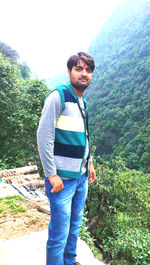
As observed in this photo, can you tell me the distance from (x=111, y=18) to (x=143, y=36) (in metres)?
45.4

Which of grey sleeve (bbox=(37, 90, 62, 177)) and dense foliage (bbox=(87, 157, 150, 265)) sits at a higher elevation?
grey sleeve (bbox=(37, 90, 62, 177))

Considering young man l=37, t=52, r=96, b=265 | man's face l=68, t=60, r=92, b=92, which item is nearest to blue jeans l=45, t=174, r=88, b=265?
young man l=37, t=52, r=96, b=265

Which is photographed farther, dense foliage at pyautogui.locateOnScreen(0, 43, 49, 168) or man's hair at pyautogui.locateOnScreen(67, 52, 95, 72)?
dense foliage at pyautogui.locateOnScreen(0, 43, 49, 168)

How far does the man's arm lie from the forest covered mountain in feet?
105

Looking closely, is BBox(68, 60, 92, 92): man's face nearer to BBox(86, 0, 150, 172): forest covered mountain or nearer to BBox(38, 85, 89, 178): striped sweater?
BBox(38, 85, 89, 178): striped sweater

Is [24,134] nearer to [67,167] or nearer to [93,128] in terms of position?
[67,167]

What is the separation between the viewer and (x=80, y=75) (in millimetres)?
1535

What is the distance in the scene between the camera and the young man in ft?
4.64

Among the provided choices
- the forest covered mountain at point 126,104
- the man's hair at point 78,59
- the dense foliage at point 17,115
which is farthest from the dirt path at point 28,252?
the forest covered mountain at point 126,104

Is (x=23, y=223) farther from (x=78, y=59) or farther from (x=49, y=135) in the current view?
(x=78, y=59)

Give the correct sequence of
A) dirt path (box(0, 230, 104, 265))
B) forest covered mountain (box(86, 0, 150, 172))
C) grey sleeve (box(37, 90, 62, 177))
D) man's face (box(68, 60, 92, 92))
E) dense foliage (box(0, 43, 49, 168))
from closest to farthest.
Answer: grey sleeve (box(37, 90, 62, 177)) < man's face (box(68, 60, 92, 92)) < dirt path (box(0, 230, 104, 265)) < dense foliage (box(0, 43, 49, 168)) < forest covered mountain (box(86, 0, 150, 172))

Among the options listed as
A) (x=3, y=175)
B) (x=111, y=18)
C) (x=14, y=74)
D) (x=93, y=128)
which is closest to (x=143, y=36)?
(x=93, y=128)

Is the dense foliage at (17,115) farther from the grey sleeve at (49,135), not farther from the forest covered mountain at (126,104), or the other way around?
the forest covered mountain at (126,104)

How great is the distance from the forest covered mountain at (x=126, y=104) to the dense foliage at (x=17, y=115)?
2506 cm
